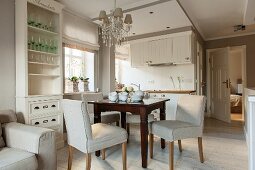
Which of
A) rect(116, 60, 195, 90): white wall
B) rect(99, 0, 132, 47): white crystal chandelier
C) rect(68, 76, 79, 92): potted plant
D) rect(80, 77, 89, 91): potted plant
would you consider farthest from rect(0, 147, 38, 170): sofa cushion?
rect(116, 60, 195, 90): white wall

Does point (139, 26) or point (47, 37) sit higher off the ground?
point (139, 26)

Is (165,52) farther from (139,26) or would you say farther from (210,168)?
(210,168)

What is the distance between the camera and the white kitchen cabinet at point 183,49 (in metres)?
4.53

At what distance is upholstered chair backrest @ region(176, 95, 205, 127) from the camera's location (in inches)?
98.4

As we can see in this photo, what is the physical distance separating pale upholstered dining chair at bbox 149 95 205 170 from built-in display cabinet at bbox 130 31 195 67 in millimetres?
2152

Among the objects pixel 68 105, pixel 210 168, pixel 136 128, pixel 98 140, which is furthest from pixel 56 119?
pixel 210 168

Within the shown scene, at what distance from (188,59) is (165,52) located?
0.66m

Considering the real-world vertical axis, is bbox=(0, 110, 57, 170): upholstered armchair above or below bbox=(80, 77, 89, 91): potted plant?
below

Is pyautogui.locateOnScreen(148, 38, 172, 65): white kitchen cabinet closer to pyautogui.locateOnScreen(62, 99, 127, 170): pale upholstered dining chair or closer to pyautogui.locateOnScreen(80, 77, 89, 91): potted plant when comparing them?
pyautogui.locateOnScreen(80, 77, 89, 91): potted plant

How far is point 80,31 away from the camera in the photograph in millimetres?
3930

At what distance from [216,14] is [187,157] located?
10.4 feet

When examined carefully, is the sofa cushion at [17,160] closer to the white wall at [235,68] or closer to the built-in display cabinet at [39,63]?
the built-in display cabinet at [39,63]

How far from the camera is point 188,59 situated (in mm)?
4535

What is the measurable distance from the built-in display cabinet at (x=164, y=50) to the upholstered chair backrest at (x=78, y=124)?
3.38 m
